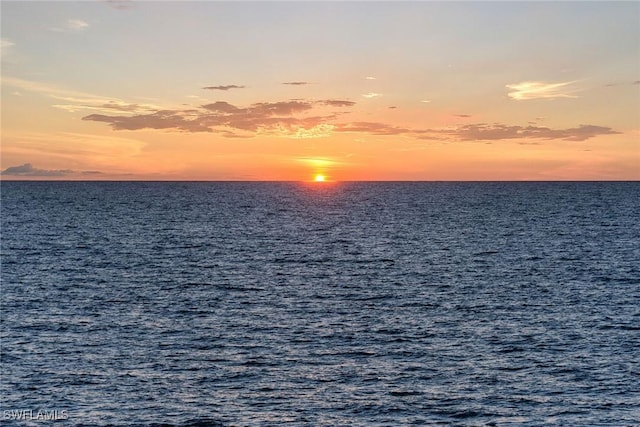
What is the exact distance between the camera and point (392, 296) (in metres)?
62.4

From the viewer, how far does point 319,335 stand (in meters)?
48.2

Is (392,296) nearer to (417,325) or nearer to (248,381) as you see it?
(417,325)

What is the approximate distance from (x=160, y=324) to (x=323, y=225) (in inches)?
3847

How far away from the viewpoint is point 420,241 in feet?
Answer: 360

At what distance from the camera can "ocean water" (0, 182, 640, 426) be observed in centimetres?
3481

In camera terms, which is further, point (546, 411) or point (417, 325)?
point (417, 325)

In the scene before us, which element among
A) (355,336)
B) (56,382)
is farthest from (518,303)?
(56,382)

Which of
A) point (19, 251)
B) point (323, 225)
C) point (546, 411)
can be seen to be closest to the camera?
point (546, 411)

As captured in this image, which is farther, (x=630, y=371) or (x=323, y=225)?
(x=323, y=225)

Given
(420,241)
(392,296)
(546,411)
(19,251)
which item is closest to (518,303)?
(392,296)

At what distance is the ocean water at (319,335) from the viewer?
34812mm

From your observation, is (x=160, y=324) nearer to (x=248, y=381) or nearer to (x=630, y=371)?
(x=248, y=381)

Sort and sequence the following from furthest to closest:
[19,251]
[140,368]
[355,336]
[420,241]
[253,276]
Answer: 1. [420,241]
2. [19,251]
3. [253,276]
4. [355,336]
5. [140,368]

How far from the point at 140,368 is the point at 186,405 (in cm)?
694
